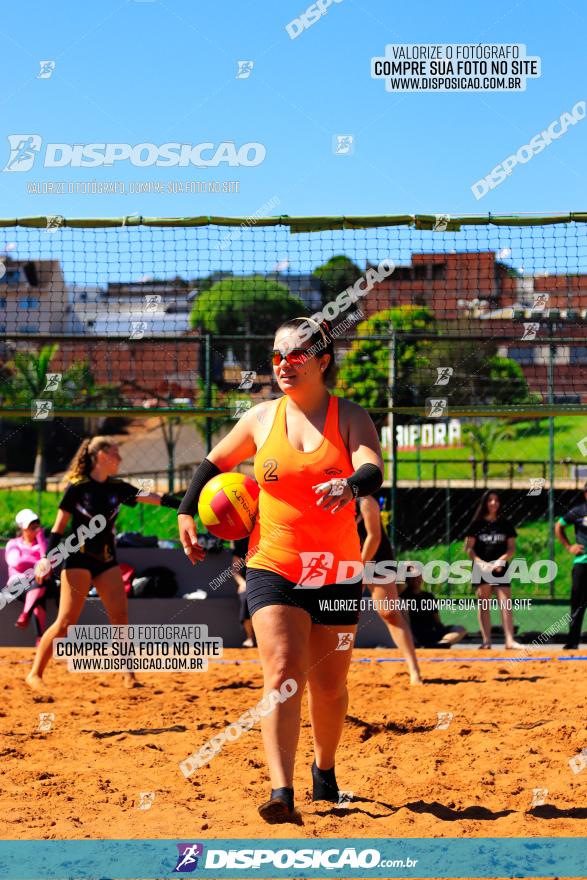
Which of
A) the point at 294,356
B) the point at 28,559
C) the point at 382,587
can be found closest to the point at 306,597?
the point at 294,356

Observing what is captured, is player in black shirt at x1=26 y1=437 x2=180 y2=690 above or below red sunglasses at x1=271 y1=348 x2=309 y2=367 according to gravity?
below

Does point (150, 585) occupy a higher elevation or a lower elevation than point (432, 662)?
higher

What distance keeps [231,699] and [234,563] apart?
9.59 ft

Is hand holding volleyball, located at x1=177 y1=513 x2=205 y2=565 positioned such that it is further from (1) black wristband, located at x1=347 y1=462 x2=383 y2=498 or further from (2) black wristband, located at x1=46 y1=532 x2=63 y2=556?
(2) black wristband, located at x1=46 y1=532 x2=63 y2=556

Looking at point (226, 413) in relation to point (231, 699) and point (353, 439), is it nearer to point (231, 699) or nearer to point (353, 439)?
point (231, 699)

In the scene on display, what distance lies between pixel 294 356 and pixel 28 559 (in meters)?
6.96

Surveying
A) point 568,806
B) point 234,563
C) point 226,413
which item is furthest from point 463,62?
point 568,806

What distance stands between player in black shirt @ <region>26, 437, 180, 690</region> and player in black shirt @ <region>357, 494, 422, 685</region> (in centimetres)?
165

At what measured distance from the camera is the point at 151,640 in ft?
35.2

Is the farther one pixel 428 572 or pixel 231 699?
pixel 428 572

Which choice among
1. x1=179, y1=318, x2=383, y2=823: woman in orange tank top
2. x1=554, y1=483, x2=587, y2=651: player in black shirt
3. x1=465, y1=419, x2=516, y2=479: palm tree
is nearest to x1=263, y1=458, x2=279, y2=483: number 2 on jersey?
x1=179, y1=318, x2=383, y2=823: woman in orange tank top

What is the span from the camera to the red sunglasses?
468cm

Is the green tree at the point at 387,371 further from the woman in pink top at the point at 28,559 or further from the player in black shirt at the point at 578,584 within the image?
the woman in pink top at the point at 28,559

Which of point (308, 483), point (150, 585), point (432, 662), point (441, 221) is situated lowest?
point (432, 662)
